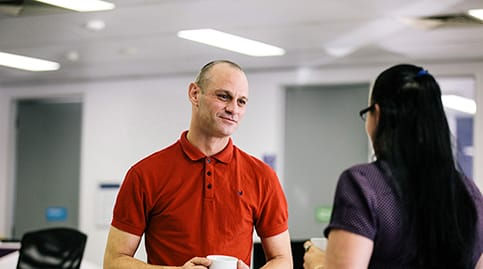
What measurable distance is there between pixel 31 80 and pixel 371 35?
3.80 meters

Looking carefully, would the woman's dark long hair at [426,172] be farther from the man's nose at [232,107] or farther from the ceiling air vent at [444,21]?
the ceiling air vent at [444,21]

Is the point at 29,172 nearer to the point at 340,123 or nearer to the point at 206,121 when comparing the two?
the point at 340,123

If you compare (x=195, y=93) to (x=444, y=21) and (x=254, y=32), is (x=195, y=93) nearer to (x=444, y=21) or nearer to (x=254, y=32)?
(x=254, y=32)

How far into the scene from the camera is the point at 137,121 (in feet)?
20.2

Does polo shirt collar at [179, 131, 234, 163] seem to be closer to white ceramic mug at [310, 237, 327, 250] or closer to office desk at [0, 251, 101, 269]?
white ceramic mug at [310, 237, 327, 250]

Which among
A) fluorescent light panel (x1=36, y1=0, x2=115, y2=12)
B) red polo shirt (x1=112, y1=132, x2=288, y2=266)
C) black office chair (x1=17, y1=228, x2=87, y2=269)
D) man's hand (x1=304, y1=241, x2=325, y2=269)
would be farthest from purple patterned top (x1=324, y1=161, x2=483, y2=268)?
black office chair (x1=17, y1=228, x2=87, y2=269)

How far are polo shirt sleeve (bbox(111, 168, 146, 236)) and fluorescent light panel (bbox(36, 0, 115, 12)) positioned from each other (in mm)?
1950

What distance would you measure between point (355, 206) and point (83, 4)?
2.79m

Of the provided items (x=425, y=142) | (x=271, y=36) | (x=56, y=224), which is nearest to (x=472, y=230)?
Answer: (x=425, y=142)

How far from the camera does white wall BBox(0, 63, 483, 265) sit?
5.61 metres

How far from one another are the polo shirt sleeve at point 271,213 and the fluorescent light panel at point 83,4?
2.02 metres

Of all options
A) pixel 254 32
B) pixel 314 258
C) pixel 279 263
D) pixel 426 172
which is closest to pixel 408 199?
pixel 426 172

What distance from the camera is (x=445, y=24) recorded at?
3959 mm

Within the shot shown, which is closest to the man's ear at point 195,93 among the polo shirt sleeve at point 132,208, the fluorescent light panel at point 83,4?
the polo shirt sleeve at point 132,208
